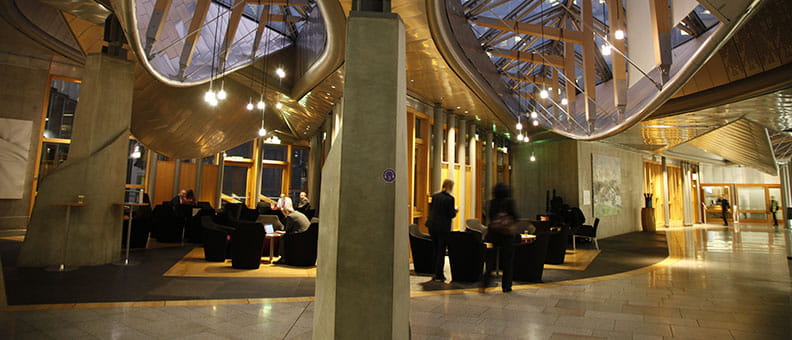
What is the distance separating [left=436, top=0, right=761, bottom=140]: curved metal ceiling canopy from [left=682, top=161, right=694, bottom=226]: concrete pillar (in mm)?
12189

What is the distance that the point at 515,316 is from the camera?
3.79 metres

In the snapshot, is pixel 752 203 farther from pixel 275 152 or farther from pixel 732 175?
pixel 275 152

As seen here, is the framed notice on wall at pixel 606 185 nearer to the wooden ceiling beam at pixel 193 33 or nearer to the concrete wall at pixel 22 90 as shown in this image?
the wooden ceiling beam at pixel 193 33

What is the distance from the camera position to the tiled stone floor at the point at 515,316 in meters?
3.19

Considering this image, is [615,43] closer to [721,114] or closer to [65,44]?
[721,114]

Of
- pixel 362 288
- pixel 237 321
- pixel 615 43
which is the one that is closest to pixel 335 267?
pixel 362 288

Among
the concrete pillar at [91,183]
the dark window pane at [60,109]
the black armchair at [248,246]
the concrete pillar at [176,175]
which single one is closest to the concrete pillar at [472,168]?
the black armchair at [248,246]

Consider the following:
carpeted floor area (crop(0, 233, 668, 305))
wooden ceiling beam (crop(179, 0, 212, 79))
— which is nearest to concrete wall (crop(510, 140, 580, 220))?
carpeted floor area (crop(0, 233, 668, 305))

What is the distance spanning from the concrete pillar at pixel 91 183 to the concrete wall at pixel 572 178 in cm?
1392

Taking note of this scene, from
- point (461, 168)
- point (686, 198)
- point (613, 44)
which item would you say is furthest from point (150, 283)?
point (686, 198)

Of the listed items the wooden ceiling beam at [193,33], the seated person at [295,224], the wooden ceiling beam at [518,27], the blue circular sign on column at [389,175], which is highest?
the wooden ceiling beam at [518,27]

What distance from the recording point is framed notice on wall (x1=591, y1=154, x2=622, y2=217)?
49.0 feet

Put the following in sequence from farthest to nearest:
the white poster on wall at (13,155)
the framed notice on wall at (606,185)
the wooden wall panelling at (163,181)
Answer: the wooden wall panelling at (163,181) → the framed notice on wall at (606,185) → the white poster on wall at (13,155)

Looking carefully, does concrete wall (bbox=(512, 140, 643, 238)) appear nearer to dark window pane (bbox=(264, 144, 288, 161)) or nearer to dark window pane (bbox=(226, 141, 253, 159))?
dark window pane (bbox=(264, 144, 288, 161))
